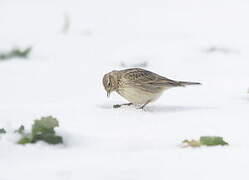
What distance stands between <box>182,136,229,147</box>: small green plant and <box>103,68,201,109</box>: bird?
2089mm

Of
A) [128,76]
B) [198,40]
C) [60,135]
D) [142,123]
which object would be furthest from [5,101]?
[198,40]

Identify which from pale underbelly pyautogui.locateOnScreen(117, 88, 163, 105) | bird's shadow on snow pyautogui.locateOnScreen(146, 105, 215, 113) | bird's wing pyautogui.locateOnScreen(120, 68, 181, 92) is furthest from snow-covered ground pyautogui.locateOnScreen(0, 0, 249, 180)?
bird's wing pyautogui.locateOnScreen(120, 68, 181, 92)

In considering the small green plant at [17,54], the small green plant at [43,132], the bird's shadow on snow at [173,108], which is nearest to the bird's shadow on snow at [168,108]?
the bird's shadow on snow at [173,108]

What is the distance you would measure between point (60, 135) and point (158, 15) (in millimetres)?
10290

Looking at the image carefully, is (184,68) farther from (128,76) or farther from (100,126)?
(100,126)

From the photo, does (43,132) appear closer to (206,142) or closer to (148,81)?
(206,142)

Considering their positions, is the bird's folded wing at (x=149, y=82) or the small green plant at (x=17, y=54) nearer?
the bird's folded wing at (x=149, y=82)

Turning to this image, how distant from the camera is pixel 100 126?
683 centimetres

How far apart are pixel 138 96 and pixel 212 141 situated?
7.47 ft

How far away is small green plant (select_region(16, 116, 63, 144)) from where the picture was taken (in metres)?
5.95

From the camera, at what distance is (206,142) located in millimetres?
6133

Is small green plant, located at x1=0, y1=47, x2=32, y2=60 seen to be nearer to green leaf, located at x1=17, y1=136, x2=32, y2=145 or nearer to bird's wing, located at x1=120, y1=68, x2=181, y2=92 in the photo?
bird's wing, located at x1=120, y1=68, x2=181, y2=92

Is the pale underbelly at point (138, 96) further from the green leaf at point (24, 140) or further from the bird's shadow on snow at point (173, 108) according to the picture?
the green leaf at point (24, 140)

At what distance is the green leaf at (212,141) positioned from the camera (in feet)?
20.1
